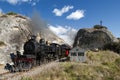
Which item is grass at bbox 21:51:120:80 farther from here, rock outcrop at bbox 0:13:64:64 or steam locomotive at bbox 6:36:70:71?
rock outcrop at bbox 0:13:64:64

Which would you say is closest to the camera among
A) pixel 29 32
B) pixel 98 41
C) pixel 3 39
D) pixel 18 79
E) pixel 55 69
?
pixel 18 79

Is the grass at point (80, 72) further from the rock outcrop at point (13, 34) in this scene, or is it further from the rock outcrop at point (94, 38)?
the rock outcrop at point (94, 38)

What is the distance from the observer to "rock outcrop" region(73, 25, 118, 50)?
58178mm

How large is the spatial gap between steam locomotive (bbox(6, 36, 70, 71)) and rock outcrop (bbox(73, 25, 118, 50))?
15629 millimetres

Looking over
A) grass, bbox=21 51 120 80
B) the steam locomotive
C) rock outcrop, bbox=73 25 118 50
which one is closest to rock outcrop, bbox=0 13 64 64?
rock outcrop, bbox=73 25 118 50

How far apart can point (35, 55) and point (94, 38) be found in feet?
87.9

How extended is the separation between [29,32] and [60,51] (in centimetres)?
1311

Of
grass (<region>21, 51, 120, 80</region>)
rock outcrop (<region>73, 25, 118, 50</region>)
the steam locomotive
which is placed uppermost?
rock outcrop (<region>73, 25, 118, 50</region>)

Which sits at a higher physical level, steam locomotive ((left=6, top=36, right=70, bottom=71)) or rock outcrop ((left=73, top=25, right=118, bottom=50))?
rock outcrop ((left=73, top=25, right=118, bottom=50))

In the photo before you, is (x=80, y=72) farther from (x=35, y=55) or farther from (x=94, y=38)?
(x=94, y=38)

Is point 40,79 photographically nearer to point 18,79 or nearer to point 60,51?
point 18,79

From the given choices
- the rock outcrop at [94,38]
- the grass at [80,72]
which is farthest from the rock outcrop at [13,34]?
the grass at [80,72]

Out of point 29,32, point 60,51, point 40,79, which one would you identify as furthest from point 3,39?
point 40,79

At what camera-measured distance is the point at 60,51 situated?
42781 mm
